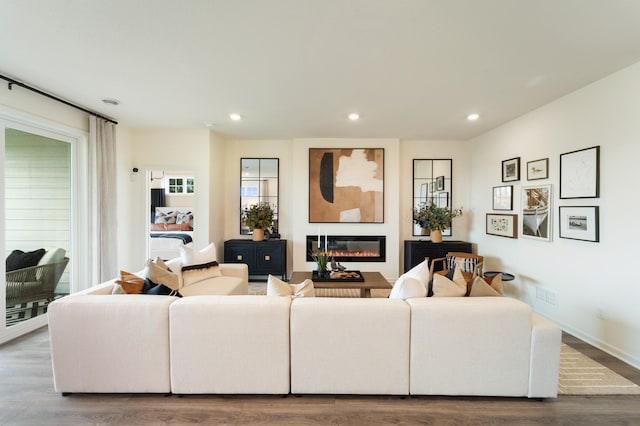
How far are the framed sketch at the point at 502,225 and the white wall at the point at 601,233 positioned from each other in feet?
0.66

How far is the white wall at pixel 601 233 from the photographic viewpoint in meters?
2.72

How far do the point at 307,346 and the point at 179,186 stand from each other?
700cm

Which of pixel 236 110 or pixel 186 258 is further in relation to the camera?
pixel 236 110

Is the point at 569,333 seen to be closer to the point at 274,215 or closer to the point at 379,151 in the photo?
the point at 379,151

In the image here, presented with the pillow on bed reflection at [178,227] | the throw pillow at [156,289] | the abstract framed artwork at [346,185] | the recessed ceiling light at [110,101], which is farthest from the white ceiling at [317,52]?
the pillow on bed reflection at [178,227]

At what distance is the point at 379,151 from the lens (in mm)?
5492

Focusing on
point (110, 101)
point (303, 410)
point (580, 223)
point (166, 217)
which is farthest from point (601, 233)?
point (166, 217)

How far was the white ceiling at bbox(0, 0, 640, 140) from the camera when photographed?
1.96 m

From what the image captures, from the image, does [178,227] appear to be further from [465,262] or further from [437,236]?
[465,262]

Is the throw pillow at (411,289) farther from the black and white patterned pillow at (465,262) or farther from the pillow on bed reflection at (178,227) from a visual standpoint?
the pillow on bed reflection at (178,227)

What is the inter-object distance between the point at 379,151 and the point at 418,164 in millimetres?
859

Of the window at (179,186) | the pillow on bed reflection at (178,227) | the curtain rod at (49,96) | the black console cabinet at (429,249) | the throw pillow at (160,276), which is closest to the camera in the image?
the throw pillow at (160,276)

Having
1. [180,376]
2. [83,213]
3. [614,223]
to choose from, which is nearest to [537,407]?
[614,223]

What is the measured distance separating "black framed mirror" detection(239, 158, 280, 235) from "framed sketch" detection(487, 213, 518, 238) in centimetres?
369
